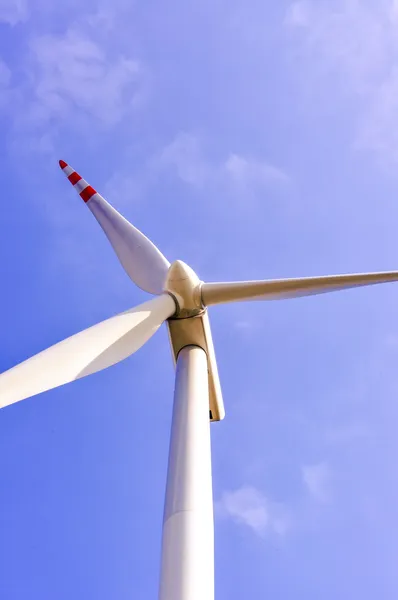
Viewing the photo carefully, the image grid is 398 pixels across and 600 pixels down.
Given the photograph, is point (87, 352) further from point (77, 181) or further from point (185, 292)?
point (77, 181)

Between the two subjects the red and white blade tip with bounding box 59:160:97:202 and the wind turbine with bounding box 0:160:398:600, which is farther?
the red and white blade tip with bounding box 59:160:97:202

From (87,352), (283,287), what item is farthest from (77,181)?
(87,352)

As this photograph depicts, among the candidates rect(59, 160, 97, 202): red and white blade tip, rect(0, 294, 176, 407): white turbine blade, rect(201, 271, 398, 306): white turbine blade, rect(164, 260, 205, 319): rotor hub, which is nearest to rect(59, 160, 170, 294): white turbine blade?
rect(59, 160, 97, 202): red and white blade tip

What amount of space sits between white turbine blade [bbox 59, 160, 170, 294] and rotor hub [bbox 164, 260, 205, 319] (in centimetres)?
113

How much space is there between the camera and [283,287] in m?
13.4

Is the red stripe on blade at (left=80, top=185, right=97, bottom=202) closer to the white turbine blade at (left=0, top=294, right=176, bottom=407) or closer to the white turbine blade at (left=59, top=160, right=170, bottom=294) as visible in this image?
the white turbine blade at (left=59, top=160, right=170, bottom=294)

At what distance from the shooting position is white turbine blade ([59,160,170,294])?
15961 millimetres

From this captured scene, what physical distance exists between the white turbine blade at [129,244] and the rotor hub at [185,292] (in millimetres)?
1130

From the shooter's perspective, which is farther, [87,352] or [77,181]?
[77,181]

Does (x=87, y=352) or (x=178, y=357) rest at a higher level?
(x=178, y=357)

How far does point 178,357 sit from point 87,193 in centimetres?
622

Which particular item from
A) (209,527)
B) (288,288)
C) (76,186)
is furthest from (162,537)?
(76,186)

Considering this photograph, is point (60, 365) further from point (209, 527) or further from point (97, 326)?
point (209, 527)

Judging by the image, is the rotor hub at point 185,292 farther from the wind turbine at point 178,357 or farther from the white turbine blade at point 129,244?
the white turbine blade at point 129,244
